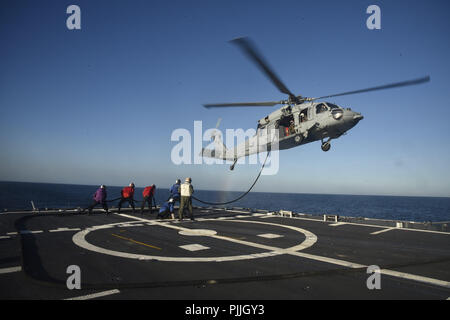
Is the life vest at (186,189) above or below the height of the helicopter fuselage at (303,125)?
below

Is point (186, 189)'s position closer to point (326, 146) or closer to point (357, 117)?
point (326, 146)

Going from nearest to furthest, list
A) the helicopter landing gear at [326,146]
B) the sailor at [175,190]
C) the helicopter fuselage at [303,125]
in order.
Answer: the helicopter fuselage at [303,125] < the helicopter landing gear at [326,146] < the sailor at [175,190]

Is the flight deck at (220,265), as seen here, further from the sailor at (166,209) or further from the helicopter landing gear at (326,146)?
the helicopter landing gear at (326,146)

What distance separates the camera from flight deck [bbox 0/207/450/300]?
4723mm

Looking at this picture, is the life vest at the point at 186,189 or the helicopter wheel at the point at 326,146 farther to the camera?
the life vest at the point at 186,189

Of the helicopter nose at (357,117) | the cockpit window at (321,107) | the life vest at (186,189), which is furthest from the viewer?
the life vest at (186,189)

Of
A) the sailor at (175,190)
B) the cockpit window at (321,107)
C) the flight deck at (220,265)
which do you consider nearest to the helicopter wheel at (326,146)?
the cockpit window at (321,107)

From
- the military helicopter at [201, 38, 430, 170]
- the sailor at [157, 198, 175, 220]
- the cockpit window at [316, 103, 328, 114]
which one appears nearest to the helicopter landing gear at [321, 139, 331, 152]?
the military helicopter at [201, 38, 430, 170]

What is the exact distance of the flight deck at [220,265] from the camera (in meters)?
4.72

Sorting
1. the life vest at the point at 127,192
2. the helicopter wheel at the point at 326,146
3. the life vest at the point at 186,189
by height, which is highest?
the helicopter wheel at the point at 326,146

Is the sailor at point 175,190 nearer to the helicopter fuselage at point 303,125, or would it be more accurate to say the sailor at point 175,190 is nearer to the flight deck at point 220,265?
the flight deck at point 220,265

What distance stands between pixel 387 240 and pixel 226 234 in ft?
22.5
